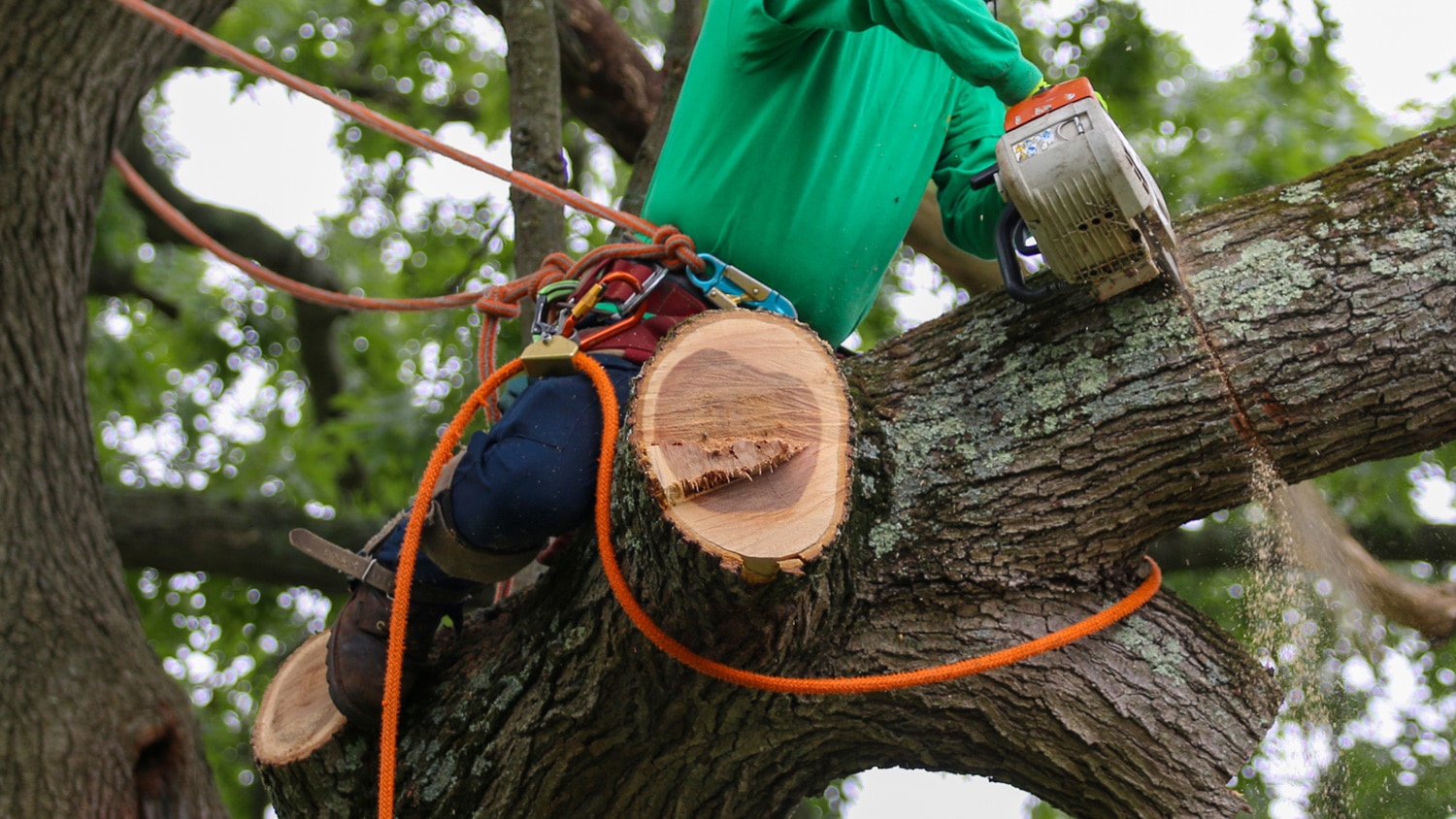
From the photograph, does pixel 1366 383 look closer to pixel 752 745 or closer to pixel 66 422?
pixel 752 745

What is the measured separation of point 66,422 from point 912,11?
259cm

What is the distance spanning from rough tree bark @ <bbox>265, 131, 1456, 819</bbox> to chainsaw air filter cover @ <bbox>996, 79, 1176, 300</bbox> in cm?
12

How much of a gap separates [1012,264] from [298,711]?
1501 mm

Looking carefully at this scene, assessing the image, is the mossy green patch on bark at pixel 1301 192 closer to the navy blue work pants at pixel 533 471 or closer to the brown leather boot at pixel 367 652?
the navy blue work pants at pixel 533 471

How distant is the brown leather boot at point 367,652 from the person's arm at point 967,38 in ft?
4.05

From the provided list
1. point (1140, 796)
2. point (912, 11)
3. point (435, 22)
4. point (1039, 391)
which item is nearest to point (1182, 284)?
point (1039, 391)

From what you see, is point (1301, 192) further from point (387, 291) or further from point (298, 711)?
point (387, 291)

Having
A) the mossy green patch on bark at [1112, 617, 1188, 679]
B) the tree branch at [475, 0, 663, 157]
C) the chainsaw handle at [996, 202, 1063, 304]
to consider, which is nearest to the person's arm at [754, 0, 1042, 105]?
the chainsaw handle at [996, 202, 1063, 304]

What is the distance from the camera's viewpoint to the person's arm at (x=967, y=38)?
1.82 metres

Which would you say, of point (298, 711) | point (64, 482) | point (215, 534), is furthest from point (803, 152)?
point (215, 534)

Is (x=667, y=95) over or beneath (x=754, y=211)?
over

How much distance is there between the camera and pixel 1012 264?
2.00 metres

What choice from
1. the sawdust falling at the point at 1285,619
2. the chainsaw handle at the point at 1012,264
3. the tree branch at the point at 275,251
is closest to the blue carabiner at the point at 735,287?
the chainsaw handle at the point at 1012,264

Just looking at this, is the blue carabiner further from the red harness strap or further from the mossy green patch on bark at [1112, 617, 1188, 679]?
the mossy green patch on bark at [1112, 617, 1188, 679]
